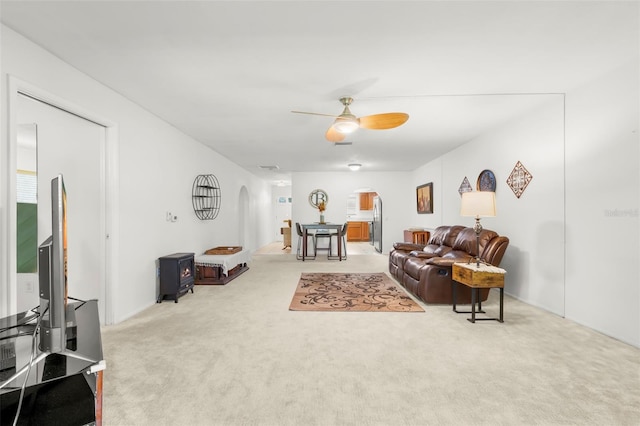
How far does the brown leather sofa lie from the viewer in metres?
3.57

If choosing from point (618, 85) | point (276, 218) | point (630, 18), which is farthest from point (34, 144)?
point (276, 218)

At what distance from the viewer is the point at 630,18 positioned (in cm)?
196

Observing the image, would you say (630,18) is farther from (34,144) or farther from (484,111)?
(34,144)

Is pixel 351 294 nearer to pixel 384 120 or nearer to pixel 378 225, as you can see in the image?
pixel 384 120

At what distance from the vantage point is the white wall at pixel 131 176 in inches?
80.0

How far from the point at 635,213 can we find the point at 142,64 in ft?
14.4

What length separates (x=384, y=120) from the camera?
A: 9.46ft

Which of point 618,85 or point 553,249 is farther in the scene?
point 553,249

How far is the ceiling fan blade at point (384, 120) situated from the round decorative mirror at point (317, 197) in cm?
553

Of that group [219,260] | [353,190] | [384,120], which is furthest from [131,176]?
[353,190]

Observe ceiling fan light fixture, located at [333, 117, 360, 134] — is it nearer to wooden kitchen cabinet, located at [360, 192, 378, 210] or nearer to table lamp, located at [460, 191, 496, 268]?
table lamp, located at [460, 191, 496, 268]

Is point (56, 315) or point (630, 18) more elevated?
point (630, 18)

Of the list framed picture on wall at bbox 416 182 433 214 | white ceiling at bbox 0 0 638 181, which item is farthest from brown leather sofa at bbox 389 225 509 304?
framed picture on wall at bbox 416 182 433 214

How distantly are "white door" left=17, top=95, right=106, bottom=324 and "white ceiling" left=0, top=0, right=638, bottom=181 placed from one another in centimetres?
59
